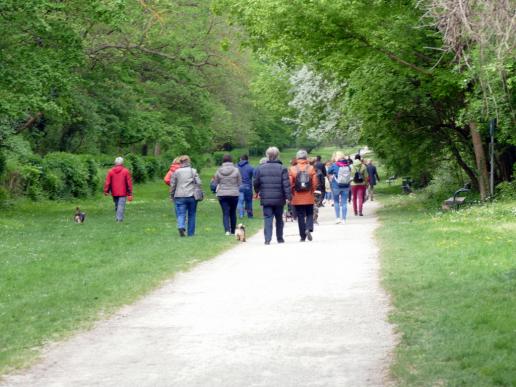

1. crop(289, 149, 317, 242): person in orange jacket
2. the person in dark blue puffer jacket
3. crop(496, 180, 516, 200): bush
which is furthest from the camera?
the person in dark blue puffer jacket

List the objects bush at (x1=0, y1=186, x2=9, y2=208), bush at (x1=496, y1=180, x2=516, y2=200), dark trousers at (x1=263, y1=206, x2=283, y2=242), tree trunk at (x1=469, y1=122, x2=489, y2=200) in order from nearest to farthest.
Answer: dark trousers at (x1=263, y1=206, x2=283, y2=242), bush at (x1=496, y1=180, x2=516, y2=200), tree trunk at (x1=469, y1=122, x2=489, y2=200), bush at (x1=0, y1=186, x2=9, y2=208)

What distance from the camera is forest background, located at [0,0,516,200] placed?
26297 millimetres

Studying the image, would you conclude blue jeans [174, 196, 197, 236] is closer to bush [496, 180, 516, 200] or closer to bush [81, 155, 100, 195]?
bush [496, 180, 516, 200]

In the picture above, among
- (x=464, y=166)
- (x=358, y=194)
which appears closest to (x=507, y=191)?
(x=358, y=194)

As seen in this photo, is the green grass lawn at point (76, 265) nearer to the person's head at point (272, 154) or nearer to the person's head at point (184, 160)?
the person's head at point (184, 160)

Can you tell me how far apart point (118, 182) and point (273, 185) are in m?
7.77

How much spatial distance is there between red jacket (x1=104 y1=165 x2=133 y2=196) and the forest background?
325 cm

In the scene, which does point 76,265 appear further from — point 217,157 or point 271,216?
point 217,157

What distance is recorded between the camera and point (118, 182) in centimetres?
2702

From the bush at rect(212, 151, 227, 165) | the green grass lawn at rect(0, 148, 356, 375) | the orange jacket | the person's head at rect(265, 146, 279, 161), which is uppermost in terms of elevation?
the bush at rect(212, 151, 227, 165)

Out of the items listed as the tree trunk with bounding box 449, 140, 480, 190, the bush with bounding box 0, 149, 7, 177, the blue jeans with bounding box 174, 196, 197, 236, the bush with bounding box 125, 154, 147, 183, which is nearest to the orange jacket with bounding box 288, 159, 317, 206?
the blue jeans with bounding box 174, 196, 197, 236

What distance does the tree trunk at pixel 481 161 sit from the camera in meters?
30.0

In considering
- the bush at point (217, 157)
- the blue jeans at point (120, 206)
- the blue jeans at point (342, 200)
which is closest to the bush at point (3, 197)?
the blue jeans at point (120, 206)

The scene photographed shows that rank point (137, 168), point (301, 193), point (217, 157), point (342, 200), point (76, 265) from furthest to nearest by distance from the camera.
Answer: point (217, 157) → point (137, 168) → point (342, 200) → point (301, 193) → point (76, 265)
